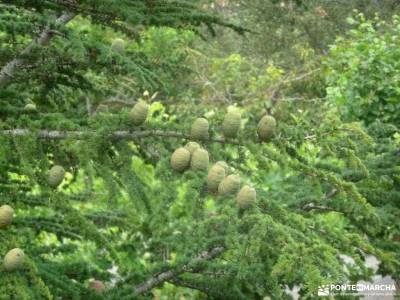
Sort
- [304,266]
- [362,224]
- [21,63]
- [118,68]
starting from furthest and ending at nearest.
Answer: [362,224], [21,63], [118,68], [304,266]

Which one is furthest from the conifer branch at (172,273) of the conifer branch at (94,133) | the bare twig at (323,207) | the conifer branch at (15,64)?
the conifer branch at (15,64)

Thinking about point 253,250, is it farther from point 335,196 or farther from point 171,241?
point 335,196

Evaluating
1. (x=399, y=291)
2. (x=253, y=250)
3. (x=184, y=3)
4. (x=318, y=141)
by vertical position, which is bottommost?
(x=399, y=291)

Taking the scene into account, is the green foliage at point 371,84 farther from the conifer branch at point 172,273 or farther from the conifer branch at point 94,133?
the conifer branch at point 94,133

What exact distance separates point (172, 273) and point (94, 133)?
1.44 metres

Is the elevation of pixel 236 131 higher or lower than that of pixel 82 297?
higher

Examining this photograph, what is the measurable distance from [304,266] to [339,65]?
6566mm

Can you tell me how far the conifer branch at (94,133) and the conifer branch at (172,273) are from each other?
1191 millimetres

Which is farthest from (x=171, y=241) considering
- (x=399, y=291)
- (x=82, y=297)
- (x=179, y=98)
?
(x=179, y=98)

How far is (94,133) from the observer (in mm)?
2125

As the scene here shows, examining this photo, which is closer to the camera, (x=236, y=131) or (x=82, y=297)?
(x=236, y=131)

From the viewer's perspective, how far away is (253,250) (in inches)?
71.4

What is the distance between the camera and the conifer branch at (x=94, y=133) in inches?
84.4

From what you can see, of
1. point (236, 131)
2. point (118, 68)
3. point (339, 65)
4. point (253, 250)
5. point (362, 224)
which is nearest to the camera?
point (253, 250)
